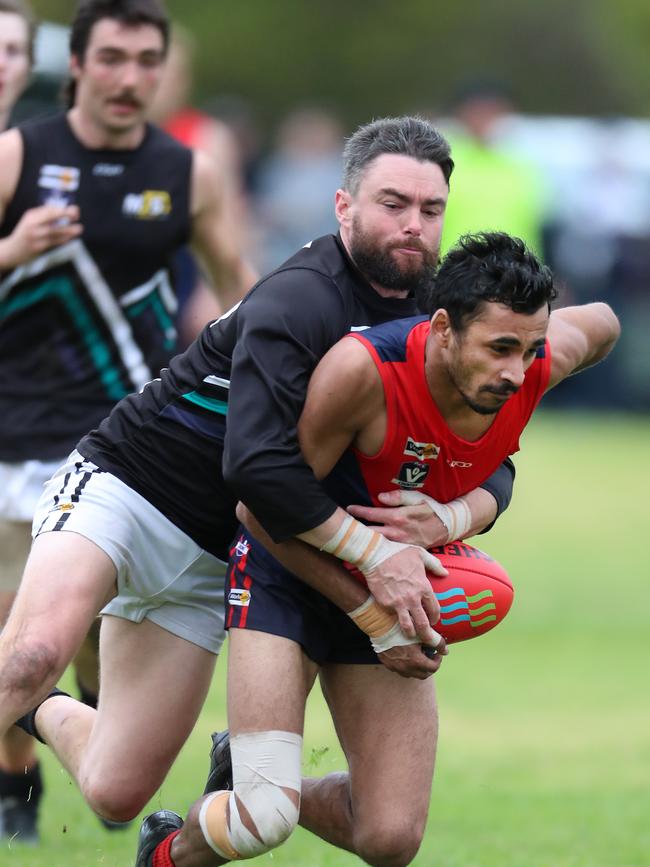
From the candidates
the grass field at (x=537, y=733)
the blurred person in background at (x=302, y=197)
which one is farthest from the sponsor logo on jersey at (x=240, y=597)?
the blurred person in background at (x=302, y=197)

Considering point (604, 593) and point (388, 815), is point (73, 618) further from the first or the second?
point (604, 593)

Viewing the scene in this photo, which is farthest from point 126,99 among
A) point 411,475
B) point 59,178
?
point 411,475

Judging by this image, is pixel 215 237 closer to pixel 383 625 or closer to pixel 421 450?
pixel 421 450

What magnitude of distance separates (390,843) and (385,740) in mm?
303

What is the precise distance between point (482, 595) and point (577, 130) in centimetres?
2115

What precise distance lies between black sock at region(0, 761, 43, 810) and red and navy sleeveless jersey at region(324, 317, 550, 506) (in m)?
2.00

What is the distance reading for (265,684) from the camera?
16.9 feet

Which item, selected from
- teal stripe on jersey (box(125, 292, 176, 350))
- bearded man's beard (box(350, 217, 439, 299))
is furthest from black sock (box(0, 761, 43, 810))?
bearded man's beard (box(350, 217, 439, 299))

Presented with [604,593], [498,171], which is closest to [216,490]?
[604,593]

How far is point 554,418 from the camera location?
20.8 metres

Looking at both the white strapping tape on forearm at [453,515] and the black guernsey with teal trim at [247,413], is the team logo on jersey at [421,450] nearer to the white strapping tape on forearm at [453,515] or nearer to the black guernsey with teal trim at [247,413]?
the white strapping tape on forearm at [453,515]

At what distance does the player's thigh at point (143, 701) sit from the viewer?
557 centimetres

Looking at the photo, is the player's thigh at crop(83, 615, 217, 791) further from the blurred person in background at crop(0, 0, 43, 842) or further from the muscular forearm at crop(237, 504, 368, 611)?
the blurred person in background at crop(0, 0, 43, 842)

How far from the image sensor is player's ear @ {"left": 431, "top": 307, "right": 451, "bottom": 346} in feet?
16.5
